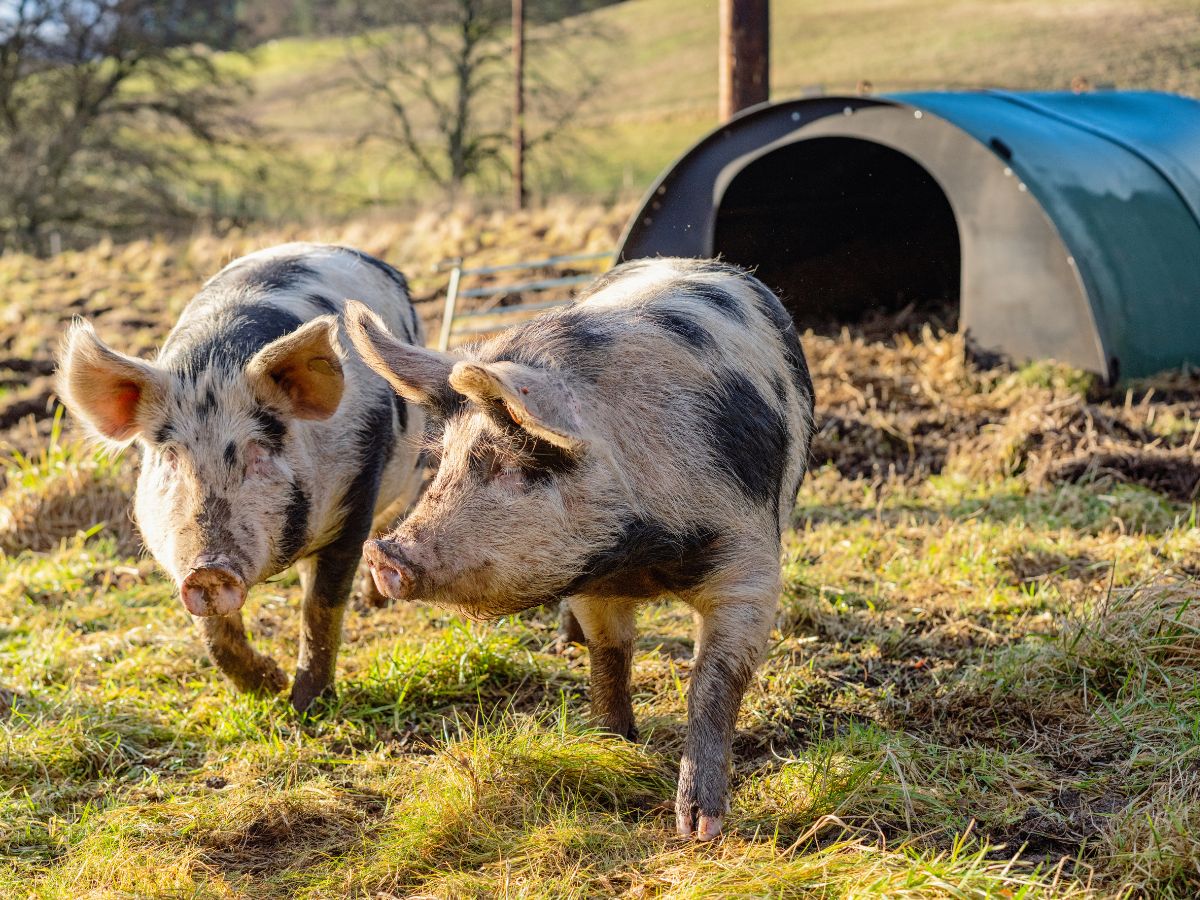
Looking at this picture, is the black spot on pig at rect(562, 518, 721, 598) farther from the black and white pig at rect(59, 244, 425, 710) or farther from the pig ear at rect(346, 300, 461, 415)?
the black and white pig at rect(59, 244, 425, 710)

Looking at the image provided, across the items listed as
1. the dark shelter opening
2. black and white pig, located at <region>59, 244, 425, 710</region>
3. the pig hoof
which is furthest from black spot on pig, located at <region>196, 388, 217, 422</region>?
the dark shelter opening

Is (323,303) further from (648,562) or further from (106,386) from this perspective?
(648,562)

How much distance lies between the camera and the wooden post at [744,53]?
8.54 meters

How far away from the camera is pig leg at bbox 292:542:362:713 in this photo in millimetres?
4176

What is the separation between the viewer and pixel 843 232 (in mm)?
9445

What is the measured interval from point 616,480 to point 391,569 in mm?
587

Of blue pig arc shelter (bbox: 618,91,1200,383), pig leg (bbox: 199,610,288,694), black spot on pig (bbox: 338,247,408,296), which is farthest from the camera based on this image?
blue pig arc shelter (bbox: 618,91,1200,383)

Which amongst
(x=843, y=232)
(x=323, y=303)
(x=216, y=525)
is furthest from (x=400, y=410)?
(x=843, y=232)

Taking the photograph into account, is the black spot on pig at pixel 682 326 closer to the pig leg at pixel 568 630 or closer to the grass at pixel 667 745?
the grass at pixel 667 745

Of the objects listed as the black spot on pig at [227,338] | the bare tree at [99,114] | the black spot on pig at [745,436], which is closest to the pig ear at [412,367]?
the black spot on pig at [745,436]

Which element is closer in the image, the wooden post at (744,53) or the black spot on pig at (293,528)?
the black spot on pig at (293,528)

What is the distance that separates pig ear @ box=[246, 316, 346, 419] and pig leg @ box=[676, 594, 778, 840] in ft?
4.48

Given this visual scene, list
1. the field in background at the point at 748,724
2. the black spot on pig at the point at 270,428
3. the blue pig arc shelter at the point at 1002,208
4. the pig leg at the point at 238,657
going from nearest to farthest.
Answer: the field in background at the point at 748,724
the black spot on pig at the point at 270,428
the pig leg at the point at 238,657
the blue pig arc shelter at the point at 1002,208

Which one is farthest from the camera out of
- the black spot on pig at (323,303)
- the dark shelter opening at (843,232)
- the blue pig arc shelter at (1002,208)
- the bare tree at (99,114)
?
the bare tree at (99,114)
